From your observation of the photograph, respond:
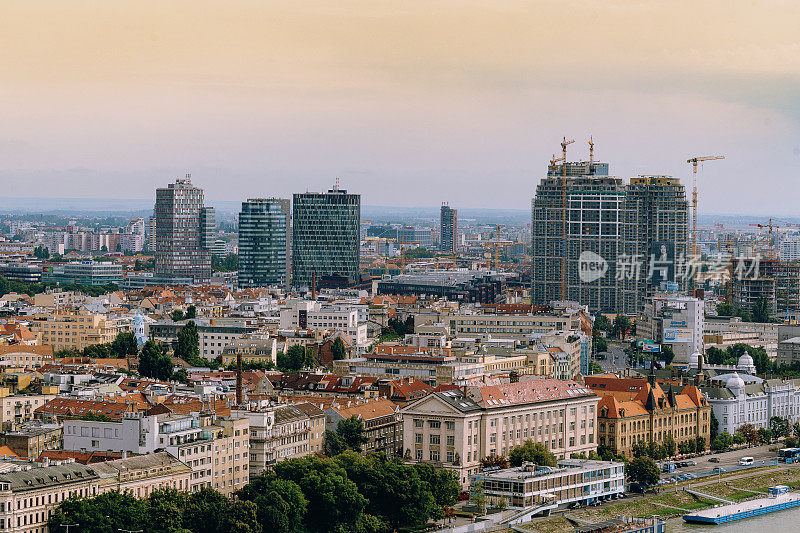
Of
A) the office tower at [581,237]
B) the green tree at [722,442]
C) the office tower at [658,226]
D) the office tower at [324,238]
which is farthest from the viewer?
the office tower at [324,238]

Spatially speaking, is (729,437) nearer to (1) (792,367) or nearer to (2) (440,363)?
(2) (440,363)

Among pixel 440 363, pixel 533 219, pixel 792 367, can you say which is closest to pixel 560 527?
pixel 440 363

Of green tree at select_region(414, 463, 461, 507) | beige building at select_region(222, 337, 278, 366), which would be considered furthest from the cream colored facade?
beige building at select_region(222, 337, 278, 366)

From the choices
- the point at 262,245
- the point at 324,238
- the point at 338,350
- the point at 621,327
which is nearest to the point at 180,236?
the point at 262,245

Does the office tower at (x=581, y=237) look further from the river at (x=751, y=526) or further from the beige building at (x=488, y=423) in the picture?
the river at (x=751, y=526)

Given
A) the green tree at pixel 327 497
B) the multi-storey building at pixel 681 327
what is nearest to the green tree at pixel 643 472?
the green tree at pixel 327 497

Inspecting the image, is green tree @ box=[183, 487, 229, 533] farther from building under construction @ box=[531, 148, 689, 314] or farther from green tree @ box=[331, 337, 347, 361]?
building under construction @ box=[531, 148, 689, 314]

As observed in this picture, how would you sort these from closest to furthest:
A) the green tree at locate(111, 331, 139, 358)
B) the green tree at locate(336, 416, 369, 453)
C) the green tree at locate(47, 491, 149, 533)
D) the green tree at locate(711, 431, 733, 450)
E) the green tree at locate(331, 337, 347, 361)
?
the green tree at locate(47, 491, 149, 533) → the green tree at locate(336, 416, 369, 453) → the green tree at locate(711, 431, 733, 450) → the green tree at locate(331, 337, 347, 361) → the green tree at locate(111, 331, 139, 358)
